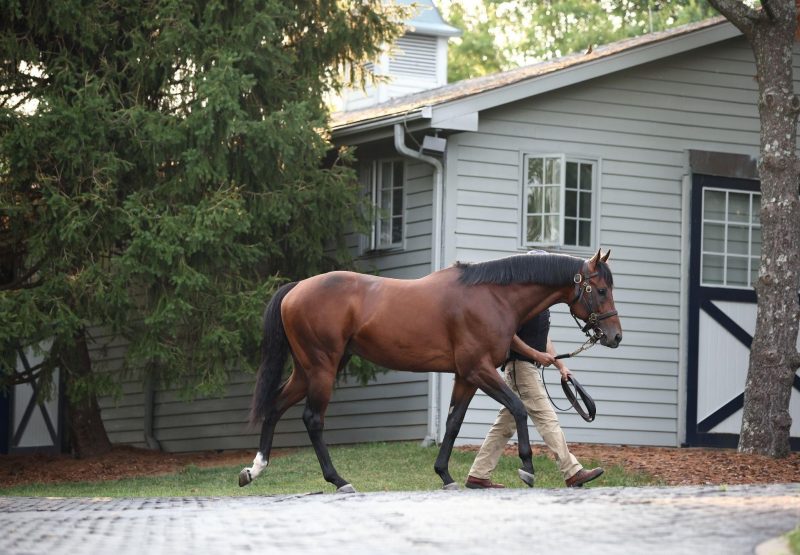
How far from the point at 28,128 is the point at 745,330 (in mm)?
9329

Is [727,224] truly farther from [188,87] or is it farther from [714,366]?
[188,87]

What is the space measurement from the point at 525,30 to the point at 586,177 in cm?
3143

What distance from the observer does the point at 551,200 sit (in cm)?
1794

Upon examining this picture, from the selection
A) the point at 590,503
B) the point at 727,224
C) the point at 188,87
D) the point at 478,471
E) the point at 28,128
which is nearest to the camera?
the point at 590,503

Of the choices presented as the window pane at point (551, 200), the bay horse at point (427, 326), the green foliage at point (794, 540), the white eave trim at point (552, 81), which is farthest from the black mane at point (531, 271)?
the window pane at point (551, 200)

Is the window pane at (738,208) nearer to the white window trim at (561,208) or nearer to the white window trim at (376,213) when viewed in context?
the white window trim at (561,208)

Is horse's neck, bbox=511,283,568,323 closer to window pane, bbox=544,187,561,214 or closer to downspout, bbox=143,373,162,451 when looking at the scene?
window pane, bbox=544,187,561,214

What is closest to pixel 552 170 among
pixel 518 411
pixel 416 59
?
pixel 518 411

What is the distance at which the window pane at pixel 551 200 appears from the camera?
17.9 metres

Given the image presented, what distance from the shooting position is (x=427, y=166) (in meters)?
17.8

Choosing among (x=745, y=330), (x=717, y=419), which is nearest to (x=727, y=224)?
(x=745, y=330)

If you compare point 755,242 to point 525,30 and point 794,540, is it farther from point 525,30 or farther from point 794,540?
point 525,30

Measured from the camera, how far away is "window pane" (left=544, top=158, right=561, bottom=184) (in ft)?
59.1

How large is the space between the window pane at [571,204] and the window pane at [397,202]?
2.14 m
